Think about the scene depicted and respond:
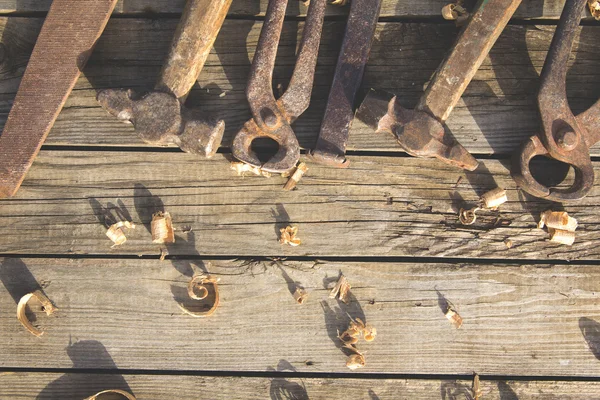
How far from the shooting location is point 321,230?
2.05 m

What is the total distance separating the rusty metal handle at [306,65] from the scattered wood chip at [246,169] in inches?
10.9

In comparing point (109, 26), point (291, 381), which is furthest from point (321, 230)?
point (109, 26)

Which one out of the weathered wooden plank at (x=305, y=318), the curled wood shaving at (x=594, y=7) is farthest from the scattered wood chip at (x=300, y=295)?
the curled wood shaving at (x=594, y=7)

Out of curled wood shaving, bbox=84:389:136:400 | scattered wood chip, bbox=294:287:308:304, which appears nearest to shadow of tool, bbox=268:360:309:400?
scattered wood chip, bbox=294:287:308:304

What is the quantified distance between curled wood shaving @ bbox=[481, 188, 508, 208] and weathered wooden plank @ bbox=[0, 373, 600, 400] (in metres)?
0.81

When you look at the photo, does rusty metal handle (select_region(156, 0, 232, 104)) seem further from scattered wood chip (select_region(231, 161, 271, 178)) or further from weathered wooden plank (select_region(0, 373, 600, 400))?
weathered wooden plank (select_region(0, 373, 600, 400))

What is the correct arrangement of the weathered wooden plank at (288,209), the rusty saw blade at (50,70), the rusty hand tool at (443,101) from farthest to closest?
the weathered wooden plank at (288,209) < the rusty saw blade at (50,70) < the rusty hand tool at (443,101)

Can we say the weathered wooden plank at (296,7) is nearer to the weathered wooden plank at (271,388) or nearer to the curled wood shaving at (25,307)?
the curled wood shaving at (25,307)

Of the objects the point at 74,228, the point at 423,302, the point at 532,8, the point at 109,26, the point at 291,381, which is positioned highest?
the point at 532,8

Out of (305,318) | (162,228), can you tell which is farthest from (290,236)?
(162,228)

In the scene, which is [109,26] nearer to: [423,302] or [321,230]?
[321,230]

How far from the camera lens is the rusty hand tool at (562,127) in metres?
1.82

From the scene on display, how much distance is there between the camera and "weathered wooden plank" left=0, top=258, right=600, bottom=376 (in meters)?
2.03

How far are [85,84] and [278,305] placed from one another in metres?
1.36
